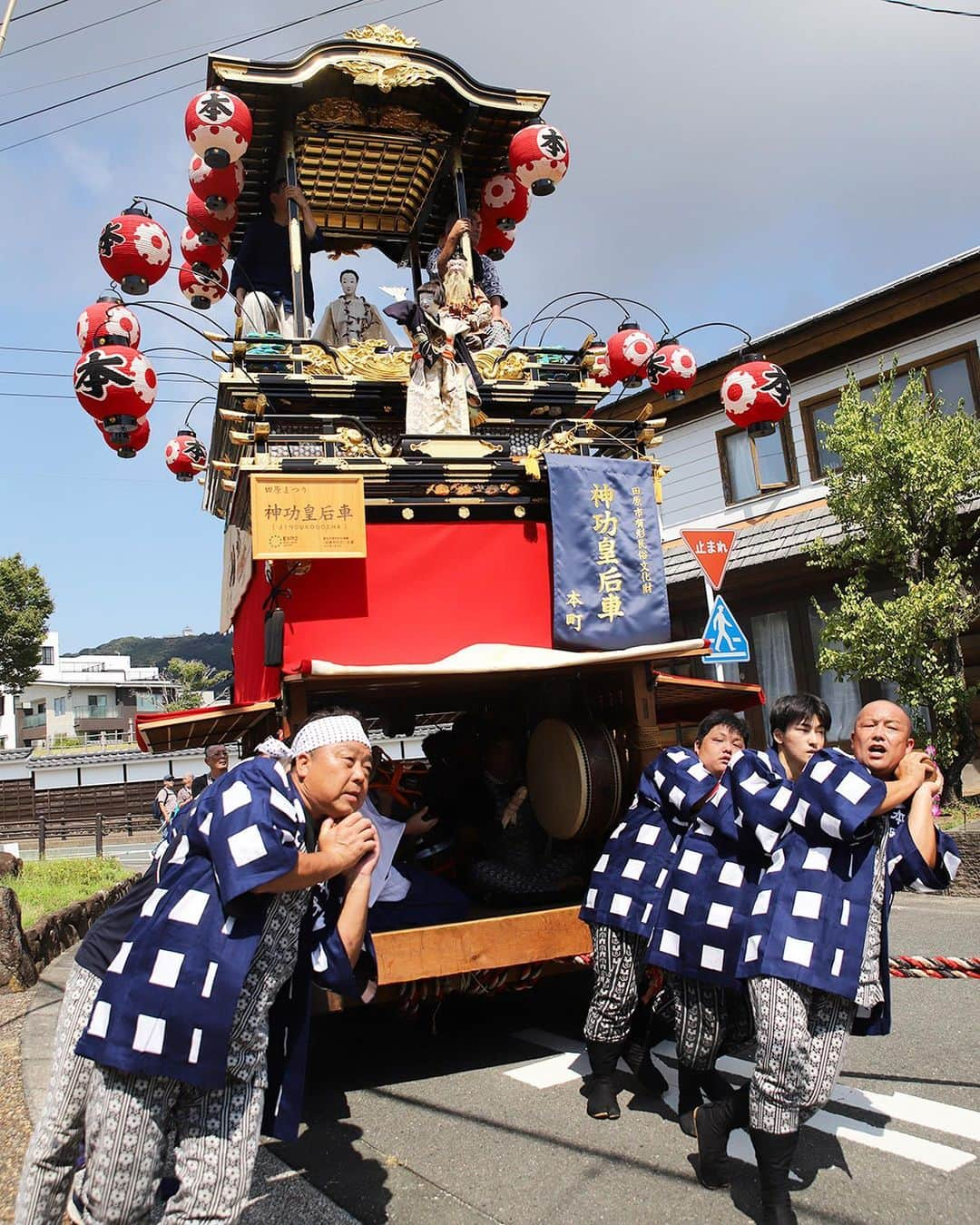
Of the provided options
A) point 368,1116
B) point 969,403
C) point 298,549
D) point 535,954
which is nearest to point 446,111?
point 298,549

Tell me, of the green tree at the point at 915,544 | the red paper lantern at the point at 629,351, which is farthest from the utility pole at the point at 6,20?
the green tree at the point at 915,544

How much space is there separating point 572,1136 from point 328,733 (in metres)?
2.45

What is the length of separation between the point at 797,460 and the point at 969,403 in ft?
8.64

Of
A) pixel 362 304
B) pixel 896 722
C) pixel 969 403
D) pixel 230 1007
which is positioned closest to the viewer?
pixel 230 1007

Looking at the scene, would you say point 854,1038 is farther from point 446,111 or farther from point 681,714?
point 446,111

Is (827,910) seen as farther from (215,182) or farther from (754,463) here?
(754,463)

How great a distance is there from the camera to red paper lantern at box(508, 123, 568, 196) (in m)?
7.36

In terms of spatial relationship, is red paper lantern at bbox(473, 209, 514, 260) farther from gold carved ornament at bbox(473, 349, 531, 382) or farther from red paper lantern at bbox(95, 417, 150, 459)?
red paper lantern at bbox(95, 417, 150, 459)

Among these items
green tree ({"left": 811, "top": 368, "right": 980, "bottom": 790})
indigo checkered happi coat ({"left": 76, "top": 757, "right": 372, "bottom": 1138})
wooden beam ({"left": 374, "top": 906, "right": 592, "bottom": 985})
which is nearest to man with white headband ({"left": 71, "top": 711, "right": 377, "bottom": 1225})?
indigo checkered happi coat ({"left": 76, "top": 757, "right": 372, "bottom": 1138})

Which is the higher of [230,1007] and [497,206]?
[497,206]

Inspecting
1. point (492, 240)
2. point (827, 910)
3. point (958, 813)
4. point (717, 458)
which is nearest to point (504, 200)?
point (492, 240)

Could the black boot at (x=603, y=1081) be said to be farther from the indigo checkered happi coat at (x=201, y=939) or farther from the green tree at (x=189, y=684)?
the green tree at (x=189, y=684)

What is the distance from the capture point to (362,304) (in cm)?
820

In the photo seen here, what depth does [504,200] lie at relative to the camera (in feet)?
27.1
